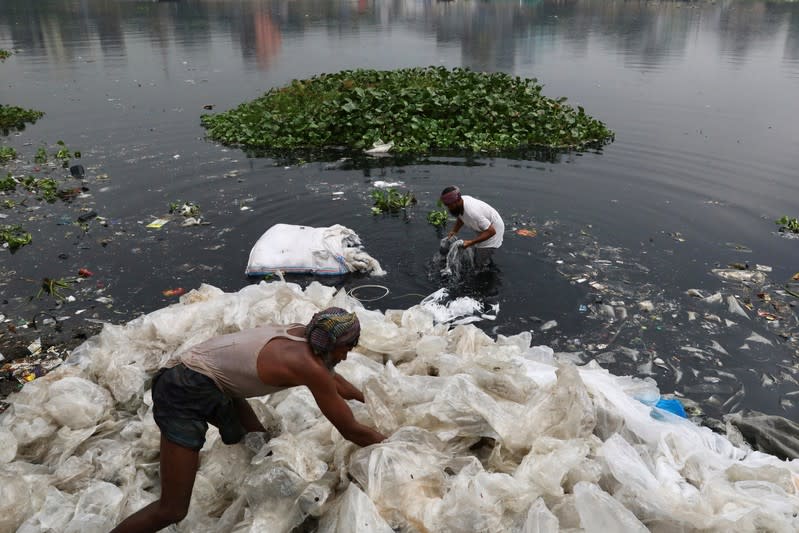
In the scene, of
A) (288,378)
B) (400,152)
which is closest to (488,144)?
(400,152)

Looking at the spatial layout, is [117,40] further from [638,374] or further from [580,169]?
[638,374]

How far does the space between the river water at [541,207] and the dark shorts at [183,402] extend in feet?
12.1

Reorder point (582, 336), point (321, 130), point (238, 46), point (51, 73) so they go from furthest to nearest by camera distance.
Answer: point (238, 46) → point (51, 73) → point (321, 130) → point (582, 336)

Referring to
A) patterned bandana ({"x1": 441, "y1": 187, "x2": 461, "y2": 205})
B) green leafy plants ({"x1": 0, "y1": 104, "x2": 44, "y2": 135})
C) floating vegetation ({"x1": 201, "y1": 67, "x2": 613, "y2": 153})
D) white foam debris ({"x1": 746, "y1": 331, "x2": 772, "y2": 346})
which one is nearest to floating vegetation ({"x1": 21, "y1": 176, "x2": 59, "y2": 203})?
floating vegetation ({"x1": 201, "y1": 67, "x2": 613, "y2": 153})

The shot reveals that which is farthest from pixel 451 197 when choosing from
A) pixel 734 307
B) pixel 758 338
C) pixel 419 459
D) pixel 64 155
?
pixel 64 155

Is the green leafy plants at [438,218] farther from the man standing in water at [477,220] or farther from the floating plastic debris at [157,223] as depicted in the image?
the floating plastic debris at [157,223]

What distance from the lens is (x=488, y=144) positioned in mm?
12133

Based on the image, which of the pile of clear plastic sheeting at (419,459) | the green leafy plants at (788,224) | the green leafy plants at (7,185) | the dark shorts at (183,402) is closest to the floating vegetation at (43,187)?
the green leafy plants at (7,185)

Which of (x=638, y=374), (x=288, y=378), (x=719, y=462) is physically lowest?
(x=638, y=374)

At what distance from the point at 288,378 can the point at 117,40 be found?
3315cm

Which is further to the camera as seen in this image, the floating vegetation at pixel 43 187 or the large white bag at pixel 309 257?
the floating vegetation at pixel 43 187

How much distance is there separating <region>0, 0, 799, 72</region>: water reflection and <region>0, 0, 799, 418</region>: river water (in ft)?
14.3

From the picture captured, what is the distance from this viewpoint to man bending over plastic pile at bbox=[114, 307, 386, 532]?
3039mm

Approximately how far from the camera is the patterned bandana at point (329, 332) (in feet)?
9.86
